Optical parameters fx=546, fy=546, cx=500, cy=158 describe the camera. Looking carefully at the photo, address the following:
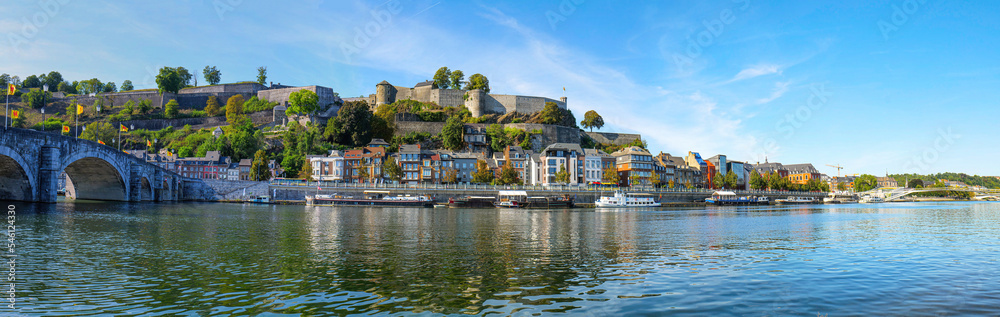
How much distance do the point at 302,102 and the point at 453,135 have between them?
32.1 meters

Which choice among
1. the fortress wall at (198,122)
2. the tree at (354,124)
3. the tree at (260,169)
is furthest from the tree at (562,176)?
the fortress wall at (198,122)

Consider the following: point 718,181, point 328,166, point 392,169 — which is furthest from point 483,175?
point 718,181

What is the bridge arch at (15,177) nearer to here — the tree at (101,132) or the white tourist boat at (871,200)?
the tree at (101,132)

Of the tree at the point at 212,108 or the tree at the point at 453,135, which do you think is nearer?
the tree at the point at 453,135

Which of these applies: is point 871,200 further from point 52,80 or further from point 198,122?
point 52,80

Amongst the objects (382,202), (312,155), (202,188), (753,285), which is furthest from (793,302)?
(312,155)

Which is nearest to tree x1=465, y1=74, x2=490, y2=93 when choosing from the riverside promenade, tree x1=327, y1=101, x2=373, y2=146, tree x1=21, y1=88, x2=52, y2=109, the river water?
tree x1=327, y1=101, x2=373, y2=146

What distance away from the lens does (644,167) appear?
88.8 meters

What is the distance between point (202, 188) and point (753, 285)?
68.0 meters

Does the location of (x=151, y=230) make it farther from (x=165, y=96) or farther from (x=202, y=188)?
(x=165, y=96)

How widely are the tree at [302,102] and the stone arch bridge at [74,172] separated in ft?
125

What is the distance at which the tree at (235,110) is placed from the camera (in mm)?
103375

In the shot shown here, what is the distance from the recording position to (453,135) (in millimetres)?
90688

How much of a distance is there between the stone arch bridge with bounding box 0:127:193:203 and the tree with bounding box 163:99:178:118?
4899cm
